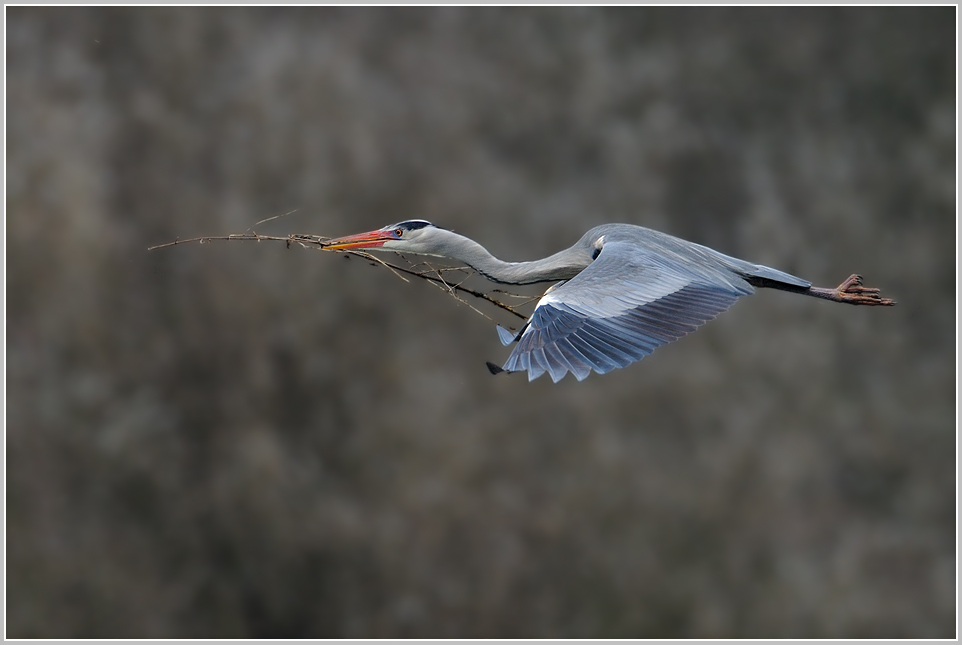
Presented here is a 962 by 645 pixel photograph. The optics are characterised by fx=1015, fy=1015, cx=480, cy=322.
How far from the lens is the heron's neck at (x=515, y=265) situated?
14.6ft

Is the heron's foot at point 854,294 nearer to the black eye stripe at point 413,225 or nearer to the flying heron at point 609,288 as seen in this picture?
the flying heron at point 609,288

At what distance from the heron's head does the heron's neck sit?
0.31 ft

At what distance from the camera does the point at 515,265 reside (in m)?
→ 4.48

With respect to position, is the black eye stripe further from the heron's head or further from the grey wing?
the grey wing

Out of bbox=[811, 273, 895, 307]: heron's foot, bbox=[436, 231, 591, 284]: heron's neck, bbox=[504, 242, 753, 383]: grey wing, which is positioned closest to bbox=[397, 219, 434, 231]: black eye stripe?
bbox=[436, 231, 591, 284]: heron's neck

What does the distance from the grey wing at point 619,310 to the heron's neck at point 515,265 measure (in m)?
0.21

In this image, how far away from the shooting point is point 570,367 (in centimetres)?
340

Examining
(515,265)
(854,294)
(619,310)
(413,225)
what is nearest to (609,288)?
(619,310)

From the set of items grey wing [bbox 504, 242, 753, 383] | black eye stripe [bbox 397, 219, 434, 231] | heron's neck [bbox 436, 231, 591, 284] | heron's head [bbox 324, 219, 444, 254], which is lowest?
grey wing [bbox 504, 242, 753, 383]

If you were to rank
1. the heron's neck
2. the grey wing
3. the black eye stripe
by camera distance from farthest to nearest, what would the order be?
1. the black eye stripe
2. the heron's neck
3. the grey wing

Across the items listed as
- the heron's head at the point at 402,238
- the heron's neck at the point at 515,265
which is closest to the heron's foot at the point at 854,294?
the heron's neck at the point at 515,265

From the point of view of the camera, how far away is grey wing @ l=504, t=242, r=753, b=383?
11.4ft

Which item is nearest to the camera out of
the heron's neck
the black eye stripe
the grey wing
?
the grey wing

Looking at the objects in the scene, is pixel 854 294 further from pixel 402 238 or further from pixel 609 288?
pixel 402 238
